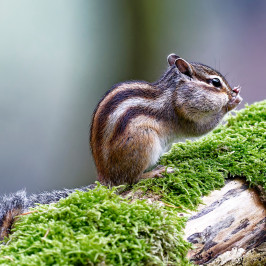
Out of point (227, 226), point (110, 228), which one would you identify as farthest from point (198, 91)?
point (110, 228)

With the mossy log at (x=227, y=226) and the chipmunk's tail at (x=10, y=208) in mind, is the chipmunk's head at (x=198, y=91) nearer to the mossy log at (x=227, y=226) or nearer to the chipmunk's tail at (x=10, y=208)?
the mossy log at (x=227, y=226)

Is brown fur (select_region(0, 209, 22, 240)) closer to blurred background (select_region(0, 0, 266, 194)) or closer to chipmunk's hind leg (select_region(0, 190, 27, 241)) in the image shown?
chipmunk's hind leg (select_region(0, 190, 27, 241))

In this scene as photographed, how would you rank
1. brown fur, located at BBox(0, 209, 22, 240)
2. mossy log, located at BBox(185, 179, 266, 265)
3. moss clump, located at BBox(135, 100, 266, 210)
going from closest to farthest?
mossy log, located at BBox(185, 179, 266, 265)
brown fur, located at BBox(0, 209, 22, 240)
moss clump, located at BBox(135, 100, 266, 210)

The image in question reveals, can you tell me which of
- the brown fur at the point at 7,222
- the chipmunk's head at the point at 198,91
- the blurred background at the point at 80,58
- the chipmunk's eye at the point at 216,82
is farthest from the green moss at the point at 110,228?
the blurred background at the point at 80,58

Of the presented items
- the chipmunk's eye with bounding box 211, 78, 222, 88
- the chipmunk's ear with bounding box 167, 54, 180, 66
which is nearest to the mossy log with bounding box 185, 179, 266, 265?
the chipmunk's eye with bounding box 211, 78, 222, 88

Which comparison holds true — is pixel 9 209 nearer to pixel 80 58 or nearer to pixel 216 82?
pixel 216 82

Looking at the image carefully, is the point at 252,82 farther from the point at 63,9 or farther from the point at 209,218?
the point at 209,218

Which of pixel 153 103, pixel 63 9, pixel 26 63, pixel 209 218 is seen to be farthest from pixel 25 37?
pixel 209 218
